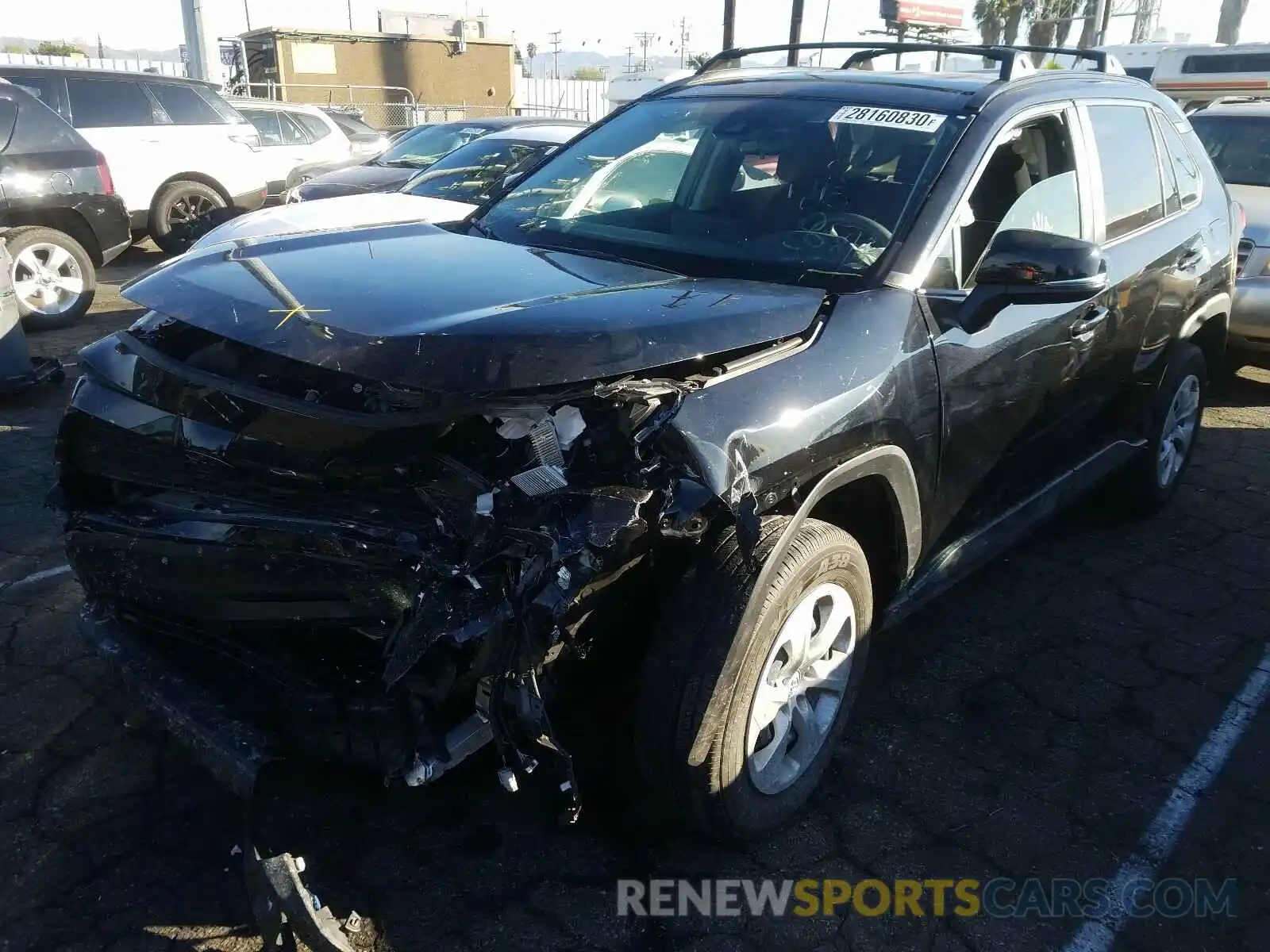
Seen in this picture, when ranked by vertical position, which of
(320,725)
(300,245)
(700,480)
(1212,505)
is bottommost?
(1212,505)

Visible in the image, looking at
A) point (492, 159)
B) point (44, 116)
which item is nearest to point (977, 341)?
point (492, 159)

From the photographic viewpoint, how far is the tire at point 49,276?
7.64 m

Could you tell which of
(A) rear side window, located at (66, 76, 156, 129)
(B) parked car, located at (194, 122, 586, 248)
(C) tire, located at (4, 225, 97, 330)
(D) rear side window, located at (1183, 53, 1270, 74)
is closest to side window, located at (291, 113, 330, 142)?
(A) rear side window, located at (66, 76, 156, 129)

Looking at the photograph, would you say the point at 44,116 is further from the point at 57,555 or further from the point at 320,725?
the point at 320,725

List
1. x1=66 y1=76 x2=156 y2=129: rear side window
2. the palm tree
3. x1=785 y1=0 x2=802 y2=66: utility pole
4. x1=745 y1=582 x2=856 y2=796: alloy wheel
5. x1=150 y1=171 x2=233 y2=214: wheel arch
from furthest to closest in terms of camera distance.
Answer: the palm tree, x1=785 y1=0 x2=802 y2=66: utility pole, x1=150 y1=171 x2=233 y2=214: wheel arch, x1=66 y1=76 x2=156 y2=129: rear side window, x1=745 y1=582 x2=856 y2=796: alloy wheel

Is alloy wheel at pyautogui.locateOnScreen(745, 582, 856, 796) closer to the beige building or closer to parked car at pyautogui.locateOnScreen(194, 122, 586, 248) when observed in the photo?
parked car at pyautogui.locateOnScreen(194, 122, 586, 248)

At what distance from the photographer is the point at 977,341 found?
2926 millimetres

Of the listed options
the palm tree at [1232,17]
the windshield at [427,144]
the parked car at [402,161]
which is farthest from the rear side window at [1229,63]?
the palm tree at [1232,17]

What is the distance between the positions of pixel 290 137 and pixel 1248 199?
36.9 feet

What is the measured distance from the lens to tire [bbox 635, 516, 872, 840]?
2252mm

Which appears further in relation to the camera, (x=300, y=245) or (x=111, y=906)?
(x=300, y=245)

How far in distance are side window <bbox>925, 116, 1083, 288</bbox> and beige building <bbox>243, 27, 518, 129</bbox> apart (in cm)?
2421

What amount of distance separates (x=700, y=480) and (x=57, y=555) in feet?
10.4

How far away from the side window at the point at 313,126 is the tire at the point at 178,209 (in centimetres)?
302
